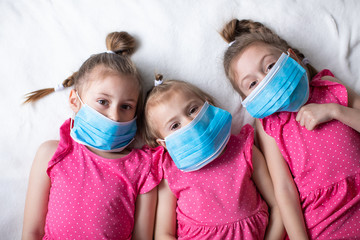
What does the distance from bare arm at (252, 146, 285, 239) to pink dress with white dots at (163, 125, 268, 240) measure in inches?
1.3

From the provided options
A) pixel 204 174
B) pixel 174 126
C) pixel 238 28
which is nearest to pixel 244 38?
pixel 238 28

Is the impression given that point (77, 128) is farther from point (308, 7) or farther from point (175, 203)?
point (308, 7)

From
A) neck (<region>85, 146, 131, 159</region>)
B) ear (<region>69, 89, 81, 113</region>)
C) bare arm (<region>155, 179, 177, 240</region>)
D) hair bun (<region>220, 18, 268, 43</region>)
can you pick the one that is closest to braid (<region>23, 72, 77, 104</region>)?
ear (<region>69, 89, 81, 113</region>)

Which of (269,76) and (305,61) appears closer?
(269,76)

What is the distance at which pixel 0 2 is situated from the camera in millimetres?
1597

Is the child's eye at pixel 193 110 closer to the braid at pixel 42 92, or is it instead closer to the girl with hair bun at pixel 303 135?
the girl with hair bun at pixel 303 135

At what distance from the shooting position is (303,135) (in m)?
1.41

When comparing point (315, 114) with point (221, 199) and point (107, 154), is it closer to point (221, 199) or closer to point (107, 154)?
point (221, 199)

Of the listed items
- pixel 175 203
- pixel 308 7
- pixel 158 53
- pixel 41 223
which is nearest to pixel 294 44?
pixel 308 7

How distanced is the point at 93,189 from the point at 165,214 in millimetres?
344

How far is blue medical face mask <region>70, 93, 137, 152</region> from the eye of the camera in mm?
1318

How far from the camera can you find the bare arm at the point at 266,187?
55.3 inches

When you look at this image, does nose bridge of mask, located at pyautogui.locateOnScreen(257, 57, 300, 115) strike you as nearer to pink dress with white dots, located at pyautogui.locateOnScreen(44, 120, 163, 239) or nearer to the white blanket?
the white blanket

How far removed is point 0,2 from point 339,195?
1853mm
